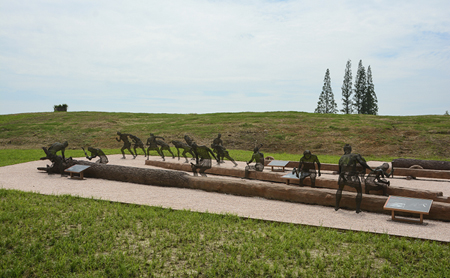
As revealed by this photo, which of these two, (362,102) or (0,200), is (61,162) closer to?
(0,200)

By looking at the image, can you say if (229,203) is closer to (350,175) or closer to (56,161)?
(350,175)

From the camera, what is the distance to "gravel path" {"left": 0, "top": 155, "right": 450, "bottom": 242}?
6.50 m

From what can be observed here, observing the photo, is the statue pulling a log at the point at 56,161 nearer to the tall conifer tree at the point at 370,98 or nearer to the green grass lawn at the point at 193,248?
the green grass lawn at the point at 193,248

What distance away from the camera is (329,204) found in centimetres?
811

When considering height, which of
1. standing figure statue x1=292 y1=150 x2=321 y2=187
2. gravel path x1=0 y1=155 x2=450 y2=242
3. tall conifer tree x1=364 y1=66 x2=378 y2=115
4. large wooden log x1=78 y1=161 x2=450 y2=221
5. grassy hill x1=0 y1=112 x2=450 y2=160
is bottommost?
gravel path x1=0 y1=155 x2=450 y2=242

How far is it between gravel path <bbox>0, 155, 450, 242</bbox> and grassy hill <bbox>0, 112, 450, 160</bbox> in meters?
14.9

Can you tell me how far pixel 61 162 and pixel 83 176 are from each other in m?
1.22

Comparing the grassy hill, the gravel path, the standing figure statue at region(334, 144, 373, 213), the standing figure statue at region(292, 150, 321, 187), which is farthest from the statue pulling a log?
the grassy hill

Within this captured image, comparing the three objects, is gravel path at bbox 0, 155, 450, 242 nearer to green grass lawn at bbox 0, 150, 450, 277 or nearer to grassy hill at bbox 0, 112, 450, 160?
green grass lawn at bbox 0, 150, 450, 277

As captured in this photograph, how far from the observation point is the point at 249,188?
917cm

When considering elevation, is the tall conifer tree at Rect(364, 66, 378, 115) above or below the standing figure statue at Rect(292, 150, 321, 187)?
above

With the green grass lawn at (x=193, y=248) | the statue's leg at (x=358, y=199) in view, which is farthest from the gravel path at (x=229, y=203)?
the green grass lawn at (x=193, y=248)

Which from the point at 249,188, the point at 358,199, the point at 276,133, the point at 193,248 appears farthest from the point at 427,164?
the point at 276,133

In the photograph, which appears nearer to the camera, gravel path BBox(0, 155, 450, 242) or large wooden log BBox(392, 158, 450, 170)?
gravel path BBox(0, 155, 450, 242)
